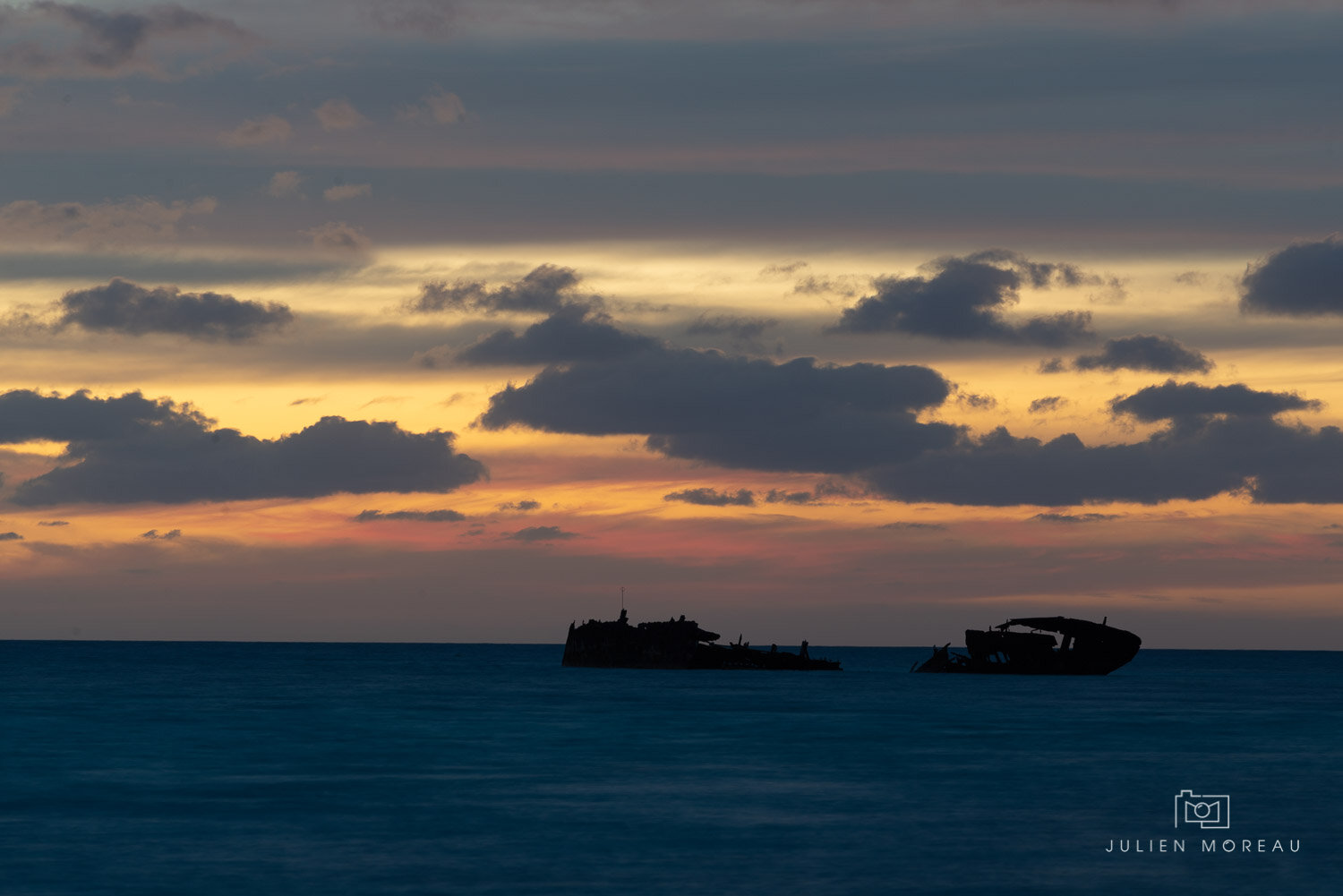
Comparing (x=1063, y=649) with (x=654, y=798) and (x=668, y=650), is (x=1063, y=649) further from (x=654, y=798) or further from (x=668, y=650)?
(x=654, y=798)

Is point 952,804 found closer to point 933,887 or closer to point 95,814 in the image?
point 933,887

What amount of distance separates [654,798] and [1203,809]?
18851 mm

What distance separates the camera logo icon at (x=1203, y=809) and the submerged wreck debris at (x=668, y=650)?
95689 millimetres

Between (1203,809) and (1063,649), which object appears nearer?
(1203,809)

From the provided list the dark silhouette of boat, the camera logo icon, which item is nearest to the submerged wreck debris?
the dark silhouette of boat

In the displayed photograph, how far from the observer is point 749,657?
154 metres

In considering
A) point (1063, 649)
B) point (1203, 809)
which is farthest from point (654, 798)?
point (1063, 649)

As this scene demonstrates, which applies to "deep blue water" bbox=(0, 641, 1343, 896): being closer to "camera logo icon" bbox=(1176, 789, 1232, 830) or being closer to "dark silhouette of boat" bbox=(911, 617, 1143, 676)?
"camera logo icon" bbox=(1176, 789, 1232, 830)

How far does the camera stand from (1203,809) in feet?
169

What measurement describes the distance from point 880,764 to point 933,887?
2847cm

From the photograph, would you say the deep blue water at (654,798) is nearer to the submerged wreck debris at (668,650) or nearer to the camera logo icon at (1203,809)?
the camera logo icon at (1203,809)

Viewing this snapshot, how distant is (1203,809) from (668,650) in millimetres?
105247

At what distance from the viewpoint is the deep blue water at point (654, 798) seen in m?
37.6

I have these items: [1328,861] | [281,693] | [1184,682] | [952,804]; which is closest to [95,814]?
[952,804]
